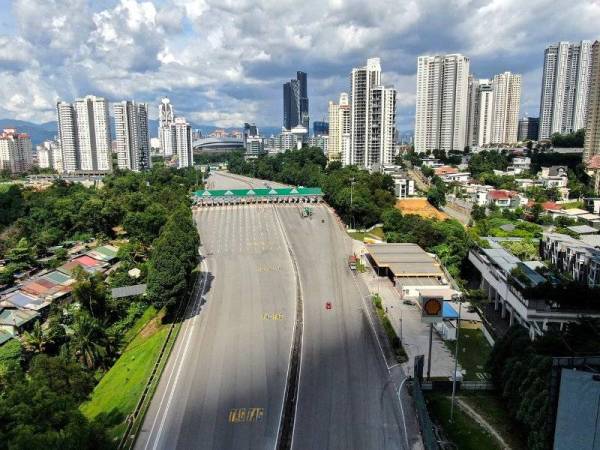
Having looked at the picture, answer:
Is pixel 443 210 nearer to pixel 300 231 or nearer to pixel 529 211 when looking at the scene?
pixel 529 211

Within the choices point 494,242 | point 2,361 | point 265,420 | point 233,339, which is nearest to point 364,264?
point 494,242

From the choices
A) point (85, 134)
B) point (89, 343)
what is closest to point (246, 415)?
point (89, 343)

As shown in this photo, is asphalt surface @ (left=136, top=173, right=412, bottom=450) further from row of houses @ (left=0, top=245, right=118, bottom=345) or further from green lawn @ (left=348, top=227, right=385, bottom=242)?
green lawn @ (left=348, top=227, right=385, bottom=242)

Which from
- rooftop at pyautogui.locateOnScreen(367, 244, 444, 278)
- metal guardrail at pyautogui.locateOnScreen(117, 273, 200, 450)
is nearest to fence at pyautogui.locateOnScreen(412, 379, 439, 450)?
metal guardrail at pyautogui.locateOnScreen(117, 273, 200, 450)

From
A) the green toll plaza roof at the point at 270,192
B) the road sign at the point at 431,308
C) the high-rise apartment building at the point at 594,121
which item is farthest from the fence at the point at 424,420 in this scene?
the high-rise apartment building at the point at 594,121

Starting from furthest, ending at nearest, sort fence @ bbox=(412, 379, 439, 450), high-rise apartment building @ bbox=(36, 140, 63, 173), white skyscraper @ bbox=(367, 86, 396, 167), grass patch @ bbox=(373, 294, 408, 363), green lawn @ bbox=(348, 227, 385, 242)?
high-rise apartment building @ bbox=(36, 140, 63, 173), white skyscraper @ bbox=(367, 86, 396, 167), green lawn @ bbox=(348, 227, 385, 242), grass patch @ bbox=(373, 294, 408, 363), fence @ bbox=(412, 379, 439, 450)

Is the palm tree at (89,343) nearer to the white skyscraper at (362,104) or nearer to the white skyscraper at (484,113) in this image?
the white skyscraper at (362,104)
